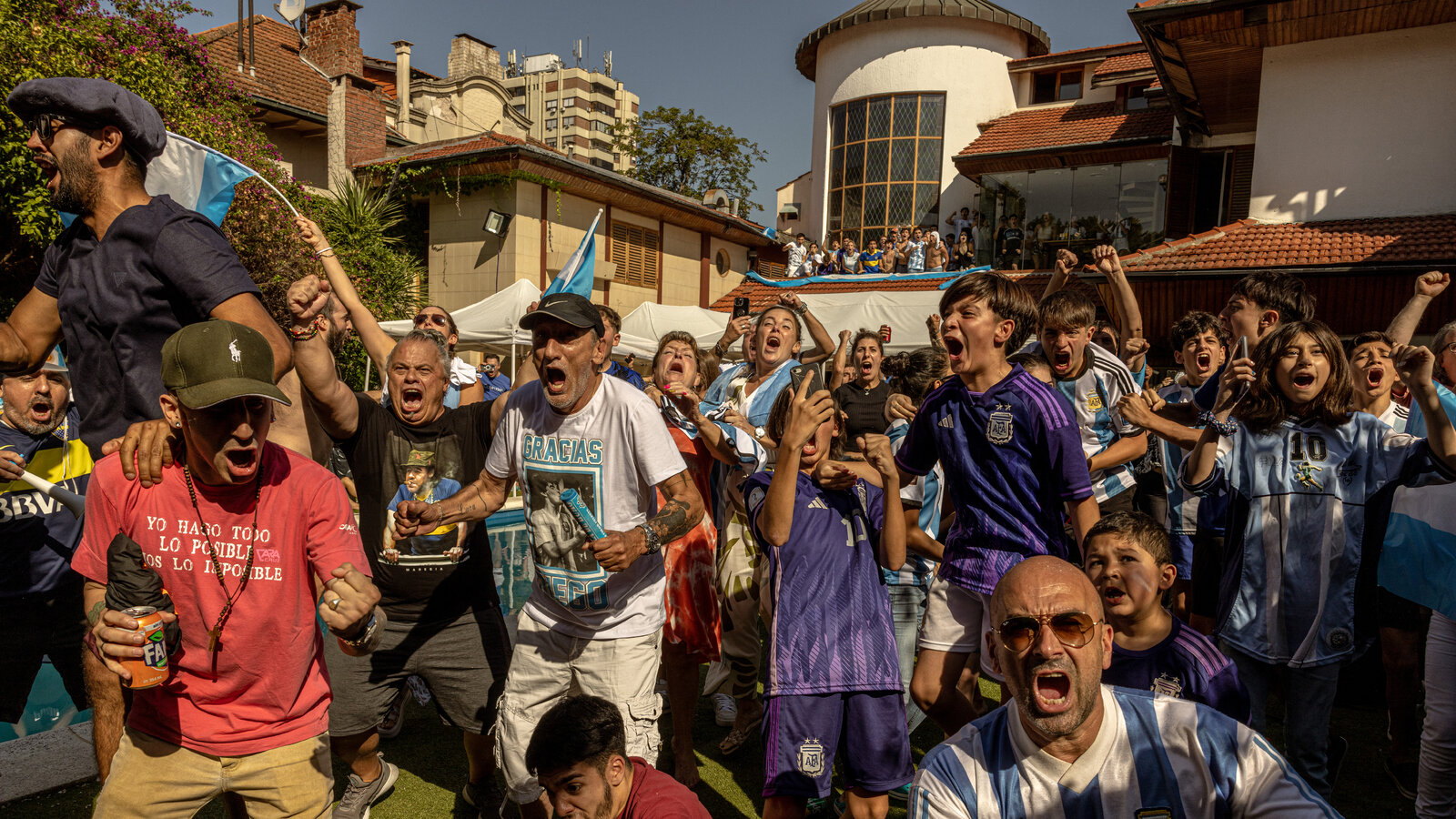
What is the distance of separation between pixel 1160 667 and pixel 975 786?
1165mm

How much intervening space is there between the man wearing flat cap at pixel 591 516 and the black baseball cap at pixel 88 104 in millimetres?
1365

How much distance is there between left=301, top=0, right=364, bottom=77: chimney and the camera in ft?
86.8

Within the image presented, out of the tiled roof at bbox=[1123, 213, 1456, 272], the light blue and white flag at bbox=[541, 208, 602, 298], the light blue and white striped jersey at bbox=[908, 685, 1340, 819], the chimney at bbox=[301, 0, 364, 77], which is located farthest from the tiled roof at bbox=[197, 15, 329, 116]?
the light blue and white striped jersey at bbox=[908, 685, 1340, 819]

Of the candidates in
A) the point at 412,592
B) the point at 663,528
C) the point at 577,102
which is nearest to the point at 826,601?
the point at 663,528

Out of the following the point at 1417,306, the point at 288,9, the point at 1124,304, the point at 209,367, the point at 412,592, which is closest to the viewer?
the point at 209,367

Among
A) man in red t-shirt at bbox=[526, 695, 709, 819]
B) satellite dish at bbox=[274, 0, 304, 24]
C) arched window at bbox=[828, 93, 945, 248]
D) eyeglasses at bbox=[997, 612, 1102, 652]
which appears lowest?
man in red t-shirt at bbox=[526, 695, 709, 819]

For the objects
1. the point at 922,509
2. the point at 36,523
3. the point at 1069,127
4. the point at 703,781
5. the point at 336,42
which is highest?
the point at 336,42

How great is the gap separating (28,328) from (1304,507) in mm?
4722

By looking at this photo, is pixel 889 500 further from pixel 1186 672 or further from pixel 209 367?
pixel 209 367

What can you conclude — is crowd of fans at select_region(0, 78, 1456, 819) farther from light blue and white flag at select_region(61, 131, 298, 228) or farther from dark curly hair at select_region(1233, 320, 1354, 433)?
light blue and white flag at select_region(61, 131, 298, 228)

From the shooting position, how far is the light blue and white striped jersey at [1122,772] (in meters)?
2.01

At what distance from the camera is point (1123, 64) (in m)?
24.5

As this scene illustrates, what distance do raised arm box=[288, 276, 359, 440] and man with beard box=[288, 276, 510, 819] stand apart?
11mm

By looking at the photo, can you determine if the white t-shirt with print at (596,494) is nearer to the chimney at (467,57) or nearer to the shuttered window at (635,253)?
the shuttered window at (635,253)
